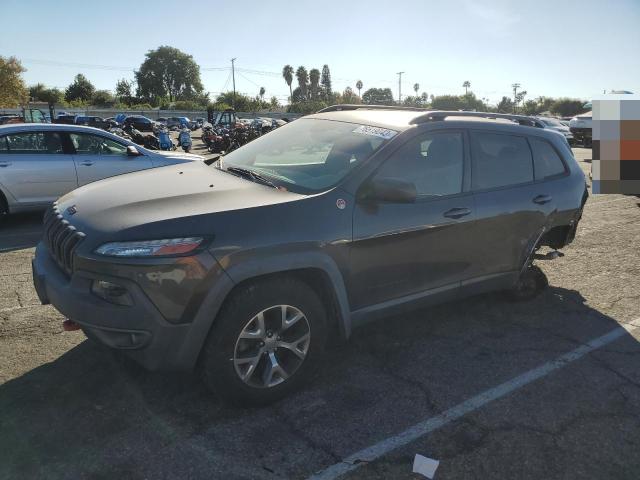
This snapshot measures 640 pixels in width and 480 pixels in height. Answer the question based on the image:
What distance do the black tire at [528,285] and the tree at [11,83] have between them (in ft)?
211

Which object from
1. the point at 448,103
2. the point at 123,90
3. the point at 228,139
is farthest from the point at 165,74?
the point at 228,139

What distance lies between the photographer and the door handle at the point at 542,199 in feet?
14.2

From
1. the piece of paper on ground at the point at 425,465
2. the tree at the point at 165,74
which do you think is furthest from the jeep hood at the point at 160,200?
the tree at the point at 165,74

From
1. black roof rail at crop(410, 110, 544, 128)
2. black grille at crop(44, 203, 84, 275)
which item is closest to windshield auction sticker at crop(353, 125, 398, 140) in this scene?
black roof rail at crop(410, 110, 544, 128)

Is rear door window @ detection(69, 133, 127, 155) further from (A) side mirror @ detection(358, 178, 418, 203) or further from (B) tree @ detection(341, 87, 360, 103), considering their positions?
(B) tree @ detection(341, 87, 360, 103)

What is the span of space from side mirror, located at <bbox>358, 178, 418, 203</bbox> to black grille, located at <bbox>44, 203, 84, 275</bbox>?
1696 millimetres

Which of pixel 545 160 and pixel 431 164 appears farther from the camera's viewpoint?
pixel 545 160

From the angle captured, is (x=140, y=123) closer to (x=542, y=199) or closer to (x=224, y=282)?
(x=542, y=199)

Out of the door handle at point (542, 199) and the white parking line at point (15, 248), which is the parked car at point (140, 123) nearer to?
the white parking line at point (15, 248)

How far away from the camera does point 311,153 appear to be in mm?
3779

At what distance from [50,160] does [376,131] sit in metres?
5.84

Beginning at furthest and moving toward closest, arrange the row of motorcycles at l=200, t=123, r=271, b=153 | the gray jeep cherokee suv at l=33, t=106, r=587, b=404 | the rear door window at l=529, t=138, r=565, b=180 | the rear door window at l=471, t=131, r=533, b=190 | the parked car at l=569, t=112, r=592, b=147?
1. the parked car at l=569, t=112, r=592, b=147
2. the row of motorcycles at l=200, t=123, r=271, b=153
3. the rear door window at l=529, t=138, r=565, b=180
4. the rear door window at l=471, t=131, r=533, b=190
5. the gray jeep cherokee suv at l=33, t=106, r=587, b=404

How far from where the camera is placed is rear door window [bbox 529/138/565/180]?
451cm

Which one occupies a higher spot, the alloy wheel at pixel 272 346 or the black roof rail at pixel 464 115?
the black roof rail at pixel 464 115
